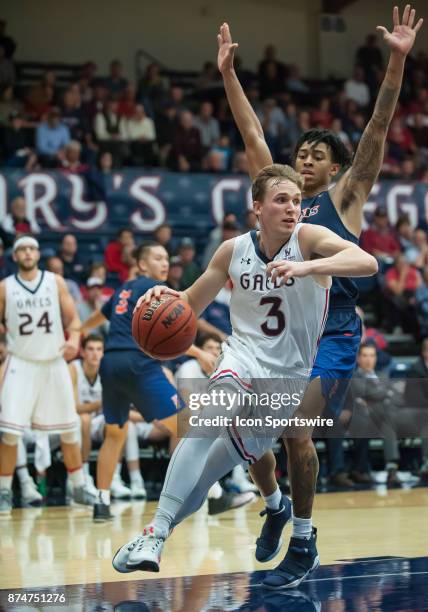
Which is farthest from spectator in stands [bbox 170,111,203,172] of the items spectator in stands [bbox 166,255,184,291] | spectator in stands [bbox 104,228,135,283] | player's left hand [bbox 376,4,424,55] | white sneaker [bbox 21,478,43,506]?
player's left hand [bbox 376,4,424,55]

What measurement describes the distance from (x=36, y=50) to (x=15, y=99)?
2.40 metres

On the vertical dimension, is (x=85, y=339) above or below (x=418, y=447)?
above

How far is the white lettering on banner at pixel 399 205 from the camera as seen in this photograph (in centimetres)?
1455

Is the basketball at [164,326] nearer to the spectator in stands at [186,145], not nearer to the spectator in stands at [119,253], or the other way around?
the spectator in stands at [119,253]

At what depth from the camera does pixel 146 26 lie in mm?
19375

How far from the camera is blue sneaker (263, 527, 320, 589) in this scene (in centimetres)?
464

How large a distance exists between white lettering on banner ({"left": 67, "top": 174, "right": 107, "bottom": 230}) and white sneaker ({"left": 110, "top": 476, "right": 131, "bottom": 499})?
4884 millimetres

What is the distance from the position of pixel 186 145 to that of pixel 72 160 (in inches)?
87.8

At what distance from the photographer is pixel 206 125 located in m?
16.3

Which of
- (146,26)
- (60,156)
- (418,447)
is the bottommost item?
(418,447)

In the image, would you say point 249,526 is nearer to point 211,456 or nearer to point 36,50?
point 211,456

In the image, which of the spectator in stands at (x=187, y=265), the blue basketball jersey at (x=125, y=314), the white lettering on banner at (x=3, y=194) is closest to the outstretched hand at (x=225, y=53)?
the blue basketball jersey at (x=125, y=314)

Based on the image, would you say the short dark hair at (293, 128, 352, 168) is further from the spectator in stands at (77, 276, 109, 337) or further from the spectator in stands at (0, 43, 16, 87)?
the spectator in stands at (0, 43, 16, 87)

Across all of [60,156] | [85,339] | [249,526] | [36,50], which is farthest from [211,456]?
[36,50]
